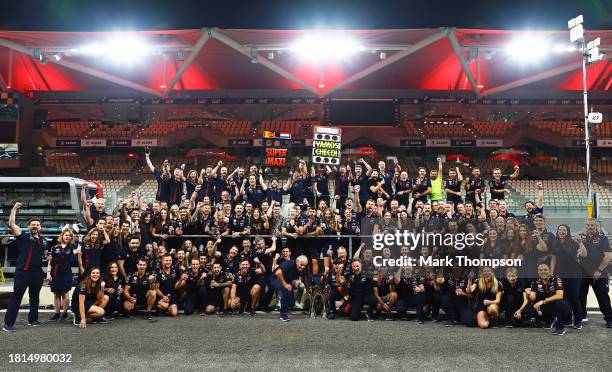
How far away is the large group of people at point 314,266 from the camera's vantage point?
8008 millimetres

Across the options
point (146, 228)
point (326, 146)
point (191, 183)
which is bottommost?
point (146, 228)

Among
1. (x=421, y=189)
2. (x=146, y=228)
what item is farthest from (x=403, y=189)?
(x=146, y=228)

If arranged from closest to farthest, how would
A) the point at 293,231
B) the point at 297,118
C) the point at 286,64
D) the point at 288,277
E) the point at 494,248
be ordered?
the point at 494,248
the point at 288,277
the point at 293,231
the point at 286,64
the point at 297,118

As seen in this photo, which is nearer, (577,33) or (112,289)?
(112,289)

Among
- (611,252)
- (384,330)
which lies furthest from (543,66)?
(384,330)

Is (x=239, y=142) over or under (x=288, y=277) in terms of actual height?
over

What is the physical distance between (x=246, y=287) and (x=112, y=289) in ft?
8.76

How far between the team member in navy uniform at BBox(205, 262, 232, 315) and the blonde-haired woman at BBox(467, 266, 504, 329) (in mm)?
4918

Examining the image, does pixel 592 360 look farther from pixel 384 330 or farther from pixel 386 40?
pixel 386 40

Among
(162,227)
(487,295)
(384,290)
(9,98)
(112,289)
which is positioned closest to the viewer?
(487,295)

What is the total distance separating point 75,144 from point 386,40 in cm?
2184

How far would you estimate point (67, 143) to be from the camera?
29.8 meters

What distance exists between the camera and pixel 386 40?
2291 centimetres

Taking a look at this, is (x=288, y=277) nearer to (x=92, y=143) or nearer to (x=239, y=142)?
(x=239, y=142)
